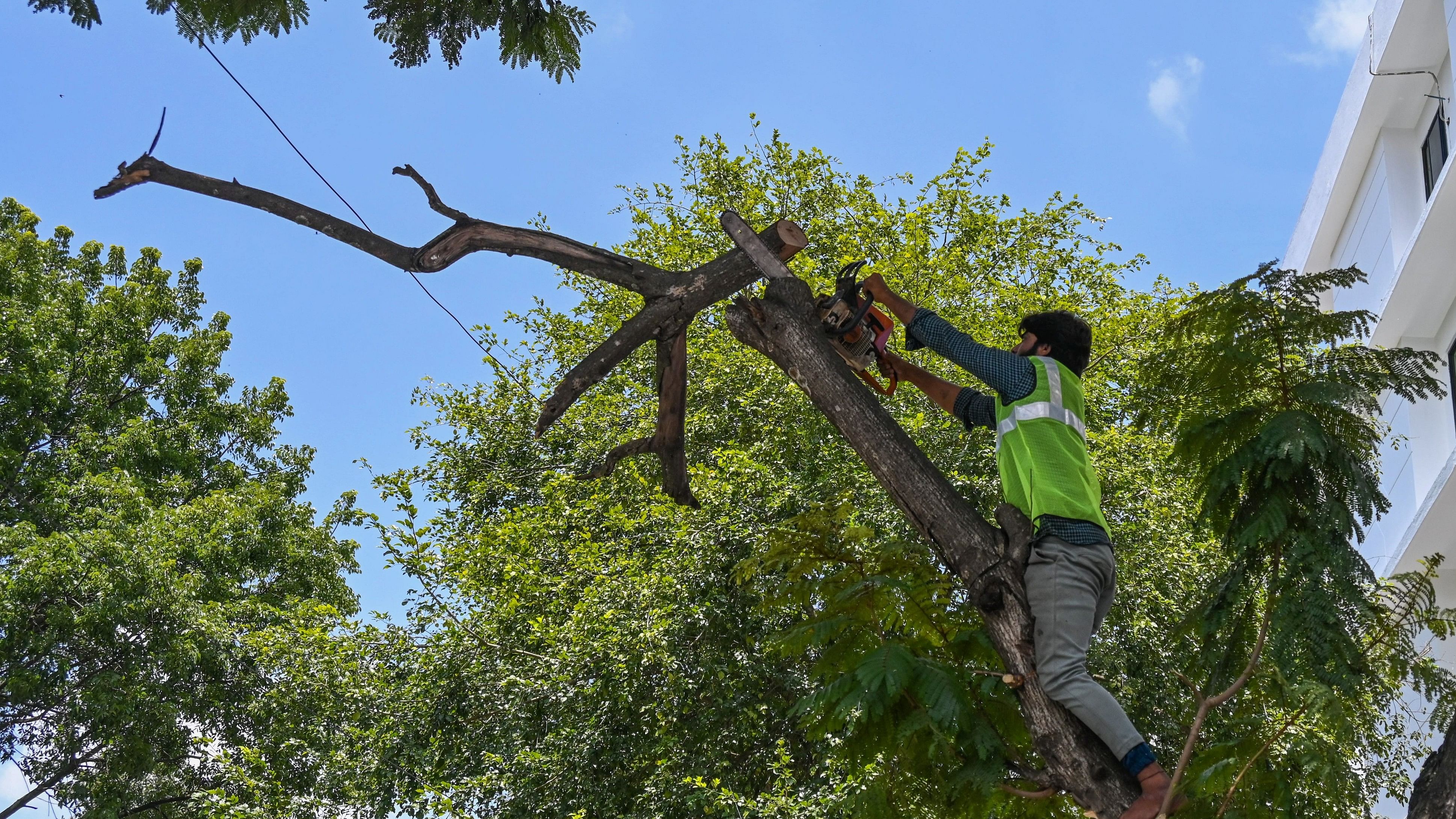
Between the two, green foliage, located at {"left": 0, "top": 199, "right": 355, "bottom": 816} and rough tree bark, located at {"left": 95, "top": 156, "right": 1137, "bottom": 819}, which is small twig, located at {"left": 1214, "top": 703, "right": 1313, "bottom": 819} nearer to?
rough tree bark, located at {"left": 95, "top": 156, "right": 1137, "bottom": 819}

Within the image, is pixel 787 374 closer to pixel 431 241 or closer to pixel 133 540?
pixel 431 241

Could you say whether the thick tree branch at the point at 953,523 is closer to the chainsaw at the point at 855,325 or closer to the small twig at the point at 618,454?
the chainsaw at the point at 855,325

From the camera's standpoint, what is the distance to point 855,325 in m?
5.43

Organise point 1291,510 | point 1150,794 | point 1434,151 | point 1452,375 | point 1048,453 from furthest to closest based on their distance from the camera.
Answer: point 1434,151, point 1452,375, point 1291,510, point 1048,453, point 1150,794

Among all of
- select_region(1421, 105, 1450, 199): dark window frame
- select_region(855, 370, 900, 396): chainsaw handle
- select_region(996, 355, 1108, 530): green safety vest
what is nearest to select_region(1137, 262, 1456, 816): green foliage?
select_region(996, 355, 1108, 530): green safety vest

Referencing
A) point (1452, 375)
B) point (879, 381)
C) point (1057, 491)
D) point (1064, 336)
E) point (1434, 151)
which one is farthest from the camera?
point (1434, 151)

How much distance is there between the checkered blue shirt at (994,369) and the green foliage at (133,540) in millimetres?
10106

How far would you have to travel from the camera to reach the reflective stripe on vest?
4656mm

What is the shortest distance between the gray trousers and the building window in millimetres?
14953

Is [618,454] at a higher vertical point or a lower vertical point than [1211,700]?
higher

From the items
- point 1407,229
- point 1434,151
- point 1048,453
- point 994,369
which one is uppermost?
point 1434,151

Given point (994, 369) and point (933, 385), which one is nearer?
point (994, 369)

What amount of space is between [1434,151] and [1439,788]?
52.8 ft

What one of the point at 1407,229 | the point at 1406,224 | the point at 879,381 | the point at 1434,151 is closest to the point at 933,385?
the point at 879,381
